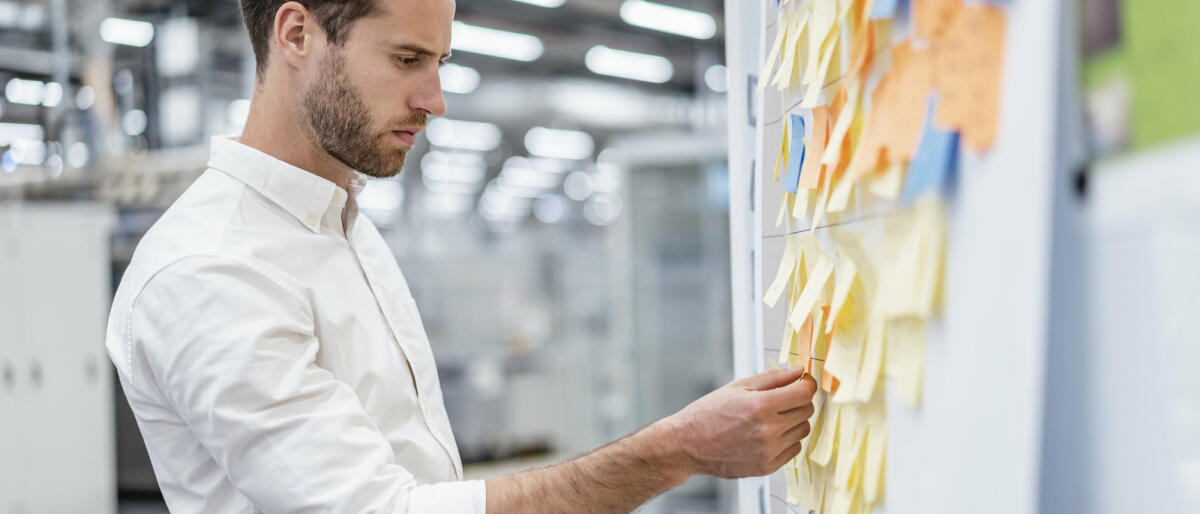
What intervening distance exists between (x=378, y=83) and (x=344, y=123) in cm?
7

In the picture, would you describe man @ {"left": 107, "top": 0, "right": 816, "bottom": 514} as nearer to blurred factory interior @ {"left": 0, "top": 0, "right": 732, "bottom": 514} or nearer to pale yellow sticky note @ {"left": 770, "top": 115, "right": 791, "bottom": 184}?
pale yellow sticky note @ {"left": 770, "top": 115, "right": 791, "bottom": 184}

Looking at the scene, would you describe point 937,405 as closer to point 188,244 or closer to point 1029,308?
point 1029,308

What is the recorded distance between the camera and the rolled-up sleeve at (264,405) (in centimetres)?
104

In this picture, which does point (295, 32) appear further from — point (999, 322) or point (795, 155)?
point (999, 322)

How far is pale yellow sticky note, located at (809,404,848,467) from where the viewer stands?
868 millimetres

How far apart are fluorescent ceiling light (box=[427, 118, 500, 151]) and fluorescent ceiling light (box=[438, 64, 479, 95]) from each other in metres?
0.94

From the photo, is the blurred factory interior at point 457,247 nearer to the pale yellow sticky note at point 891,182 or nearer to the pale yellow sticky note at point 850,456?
the pale yellow sticky note at point 850,456

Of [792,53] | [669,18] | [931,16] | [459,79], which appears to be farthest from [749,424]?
[459,79]

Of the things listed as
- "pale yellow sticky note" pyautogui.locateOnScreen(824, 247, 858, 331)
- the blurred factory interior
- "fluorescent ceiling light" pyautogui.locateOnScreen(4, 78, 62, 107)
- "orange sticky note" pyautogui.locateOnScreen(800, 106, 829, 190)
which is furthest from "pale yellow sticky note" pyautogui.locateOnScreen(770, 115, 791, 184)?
"fluorescent ceiling light" pyautogui.locateOnScreen(4, 78, 62, 107)

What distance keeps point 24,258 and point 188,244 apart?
15.0ft

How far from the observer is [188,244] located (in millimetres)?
1116

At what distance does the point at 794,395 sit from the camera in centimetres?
93

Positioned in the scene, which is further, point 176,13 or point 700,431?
point 176,13

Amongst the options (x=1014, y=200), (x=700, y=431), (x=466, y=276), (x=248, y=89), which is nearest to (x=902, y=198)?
(x=1014, y=200)
